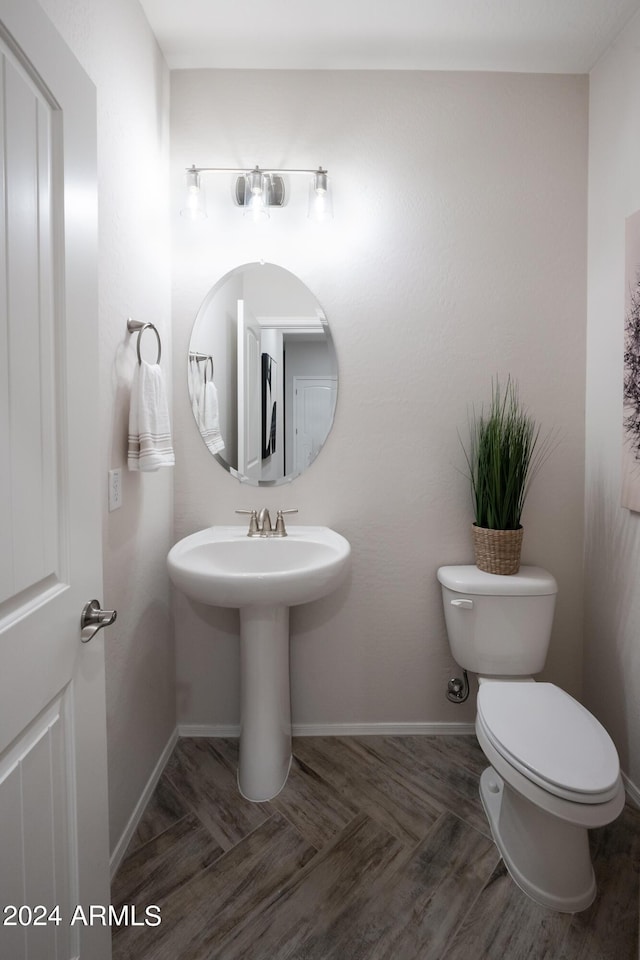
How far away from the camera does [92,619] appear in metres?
1.01

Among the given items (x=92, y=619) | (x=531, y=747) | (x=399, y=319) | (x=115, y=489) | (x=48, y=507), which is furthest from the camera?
(x=399, y=319)

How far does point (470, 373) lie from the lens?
2.05 m

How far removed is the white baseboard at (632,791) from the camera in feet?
5.72

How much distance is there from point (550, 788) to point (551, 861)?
29 cm

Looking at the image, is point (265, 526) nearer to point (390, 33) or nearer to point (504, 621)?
point (504, 621)

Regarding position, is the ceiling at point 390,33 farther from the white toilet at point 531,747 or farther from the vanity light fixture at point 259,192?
the white toilet at point 531,747

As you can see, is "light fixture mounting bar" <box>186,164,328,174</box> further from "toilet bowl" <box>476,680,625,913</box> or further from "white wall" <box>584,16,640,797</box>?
"toilet bowl" <box>476,680,625,913</box>

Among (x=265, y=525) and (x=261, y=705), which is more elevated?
(x=265, y=525)

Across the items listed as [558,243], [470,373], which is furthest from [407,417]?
[558,243]

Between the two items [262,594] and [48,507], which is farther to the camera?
[262,594]

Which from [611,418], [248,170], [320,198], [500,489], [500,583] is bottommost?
[500,583]

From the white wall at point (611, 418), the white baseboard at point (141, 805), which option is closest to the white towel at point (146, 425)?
the white baseboard at point (141, 805)

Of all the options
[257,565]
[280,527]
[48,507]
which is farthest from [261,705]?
[48,507]

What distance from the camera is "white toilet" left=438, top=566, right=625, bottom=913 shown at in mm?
1279
